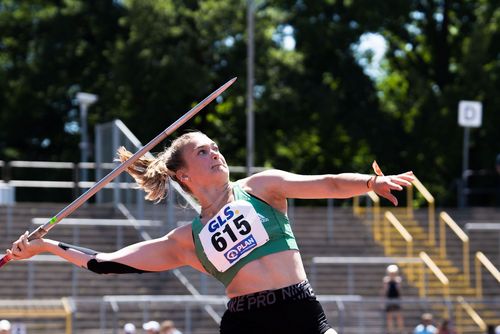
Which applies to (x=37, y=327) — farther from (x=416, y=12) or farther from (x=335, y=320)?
(x=416, y=12)

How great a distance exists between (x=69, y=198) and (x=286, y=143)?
7.82 m

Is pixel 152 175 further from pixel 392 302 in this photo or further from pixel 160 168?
pixel 392 302

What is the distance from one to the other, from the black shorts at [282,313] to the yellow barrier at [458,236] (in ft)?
51.8

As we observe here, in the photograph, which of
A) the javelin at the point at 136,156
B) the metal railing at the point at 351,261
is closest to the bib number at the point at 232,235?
the javelin at the point at 136,156

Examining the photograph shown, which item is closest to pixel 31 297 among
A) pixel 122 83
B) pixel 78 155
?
pixel 122 83

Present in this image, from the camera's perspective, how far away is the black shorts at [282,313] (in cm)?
604

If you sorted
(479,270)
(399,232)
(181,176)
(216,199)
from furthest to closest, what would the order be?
1. (399,232)
2. (479,270)
3. (181,176)
4. (216,199)

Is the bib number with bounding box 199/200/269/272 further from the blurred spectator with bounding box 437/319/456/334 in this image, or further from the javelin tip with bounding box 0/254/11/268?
the blurred spectator with bounding box 437/319/456/334

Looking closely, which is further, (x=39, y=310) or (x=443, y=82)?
(x=443, y=82)

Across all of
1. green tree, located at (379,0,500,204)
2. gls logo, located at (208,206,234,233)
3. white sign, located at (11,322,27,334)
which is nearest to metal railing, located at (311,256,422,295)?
white sign, located at (11,322,27,334)

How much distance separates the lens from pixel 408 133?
116 ft

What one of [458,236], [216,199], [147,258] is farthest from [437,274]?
[216,199]

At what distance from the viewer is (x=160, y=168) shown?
21.8 ft

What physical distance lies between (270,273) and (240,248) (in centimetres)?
21
